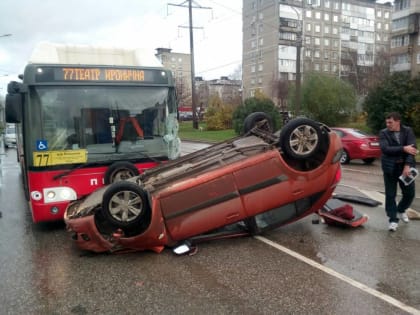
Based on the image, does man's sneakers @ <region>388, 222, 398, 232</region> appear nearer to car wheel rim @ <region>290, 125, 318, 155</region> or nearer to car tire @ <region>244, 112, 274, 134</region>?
car wheel rim @ <region>290, 125, 318, 155</region>

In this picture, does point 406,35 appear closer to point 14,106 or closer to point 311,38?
point 311,38

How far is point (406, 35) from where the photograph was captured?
181 ft

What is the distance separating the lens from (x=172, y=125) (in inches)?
276

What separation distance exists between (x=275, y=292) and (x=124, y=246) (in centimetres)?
206

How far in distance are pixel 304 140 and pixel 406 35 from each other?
2315 inches

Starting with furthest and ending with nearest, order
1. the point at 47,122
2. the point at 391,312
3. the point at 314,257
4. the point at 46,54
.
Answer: the point at 46,54 < the point at 47,122 < the point at 314,257 < the point at 391,312

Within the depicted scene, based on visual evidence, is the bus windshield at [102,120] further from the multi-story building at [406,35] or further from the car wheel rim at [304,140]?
the multi-story building at [406,35]

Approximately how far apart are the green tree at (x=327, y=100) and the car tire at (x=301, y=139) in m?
24.1

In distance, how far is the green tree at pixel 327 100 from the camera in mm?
28875

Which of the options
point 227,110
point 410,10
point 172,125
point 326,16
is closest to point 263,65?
point 326,16

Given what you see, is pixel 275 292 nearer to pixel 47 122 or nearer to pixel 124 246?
pixel 124 246

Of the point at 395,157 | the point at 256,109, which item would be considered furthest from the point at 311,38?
the point at 395,157

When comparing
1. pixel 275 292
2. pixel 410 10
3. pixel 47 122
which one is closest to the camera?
pixel 275 292

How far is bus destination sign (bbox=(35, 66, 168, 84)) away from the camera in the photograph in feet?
20.0
